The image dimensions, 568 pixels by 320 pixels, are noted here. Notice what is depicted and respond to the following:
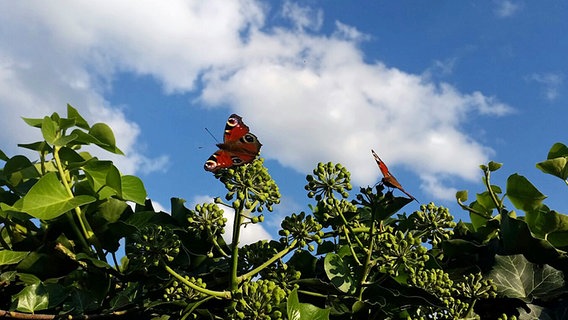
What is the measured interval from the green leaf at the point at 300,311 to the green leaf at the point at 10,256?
1.32 meters

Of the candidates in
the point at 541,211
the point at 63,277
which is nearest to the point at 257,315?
the point at 63,277

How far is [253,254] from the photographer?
2.33 metres

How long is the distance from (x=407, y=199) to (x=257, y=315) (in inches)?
38.5

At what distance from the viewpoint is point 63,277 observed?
2588 millimetres

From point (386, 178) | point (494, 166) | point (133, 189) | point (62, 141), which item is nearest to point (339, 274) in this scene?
point (386, 178)

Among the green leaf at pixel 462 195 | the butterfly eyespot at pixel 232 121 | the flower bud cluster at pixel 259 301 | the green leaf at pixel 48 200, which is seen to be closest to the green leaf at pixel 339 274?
the flower bud cluster at pixel 259 301

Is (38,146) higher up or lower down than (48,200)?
higher up

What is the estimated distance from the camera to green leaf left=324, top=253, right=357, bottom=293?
7.78ft

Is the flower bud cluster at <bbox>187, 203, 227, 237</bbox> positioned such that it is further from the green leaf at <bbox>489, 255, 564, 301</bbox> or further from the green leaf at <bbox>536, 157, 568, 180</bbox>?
the green leaf at <bbox>536, 157, 568, 180</bbox>

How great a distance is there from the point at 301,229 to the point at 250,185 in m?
0.28

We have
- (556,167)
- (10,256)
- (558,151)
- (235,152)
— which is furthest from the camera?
(558,151)

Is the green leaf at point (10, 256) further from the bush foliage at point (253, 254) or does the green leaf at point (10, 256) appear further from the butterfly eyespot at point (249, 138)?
the butterfly eyespot at point (249, 138)

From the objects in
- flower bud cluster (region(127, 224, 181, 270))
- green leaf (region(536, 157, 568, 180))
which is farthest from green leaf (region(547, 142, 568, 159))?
flower bud cluster (region(127, 224, 181, 270))

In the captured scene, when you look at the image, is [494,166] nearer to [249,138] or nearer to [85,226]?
[249,138]
